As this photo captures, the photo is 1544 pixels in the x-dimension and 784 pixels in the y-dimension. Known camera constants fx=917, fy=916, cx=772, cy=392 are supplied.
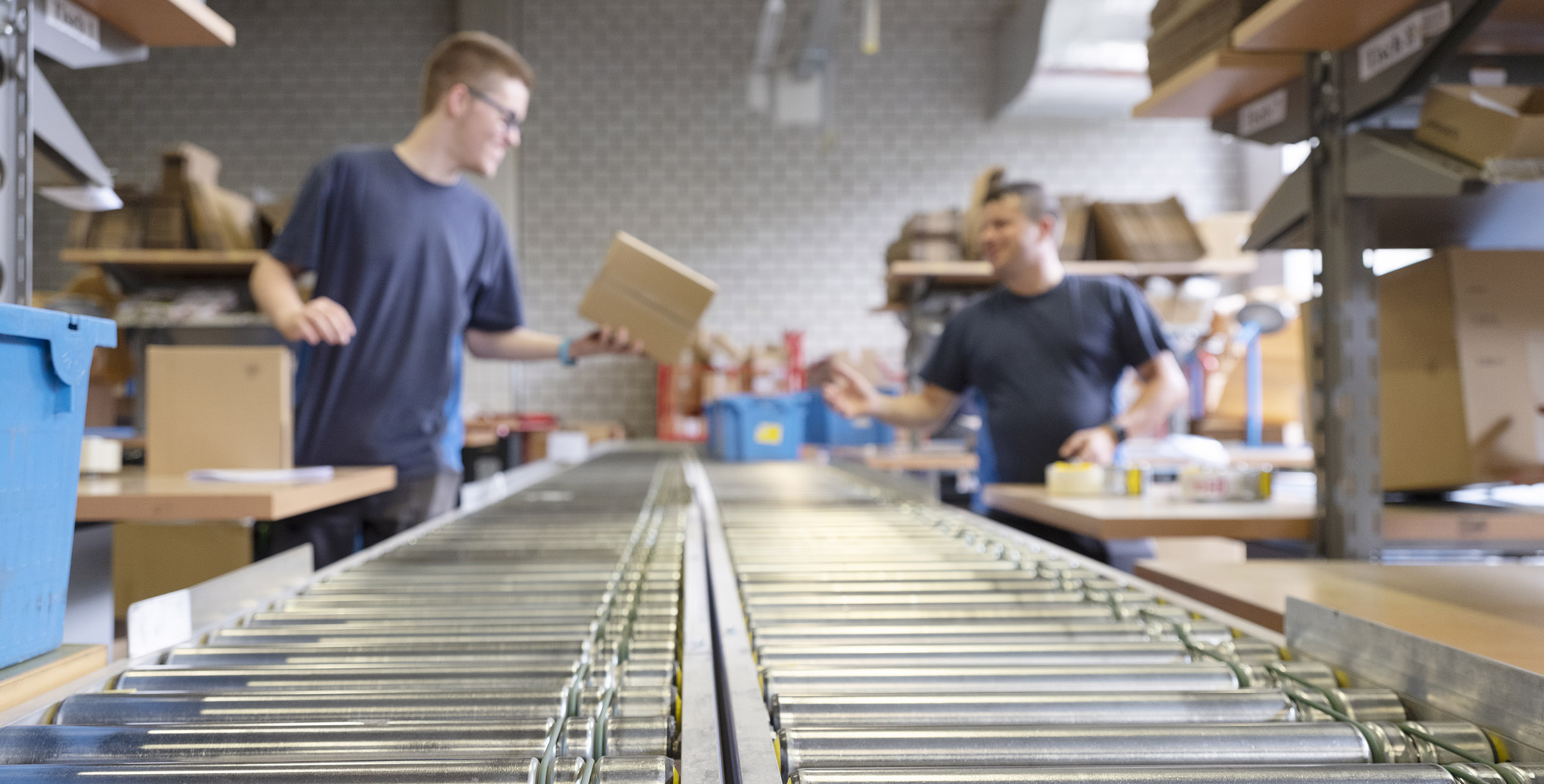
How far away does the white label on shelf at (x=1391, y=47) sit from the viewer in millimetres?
1406

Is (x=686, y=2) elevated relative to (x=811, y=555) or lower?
elevated

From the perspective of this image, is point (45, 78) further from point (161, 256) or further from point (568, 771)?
point (161, 256)

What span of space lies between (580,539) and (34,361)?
0.92 m

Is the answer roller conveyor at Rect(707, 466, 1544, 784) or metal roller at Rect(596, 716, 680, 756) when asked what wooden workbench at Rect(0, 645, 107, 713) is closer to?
metal roller at Rect(596, 716, 680, 756)

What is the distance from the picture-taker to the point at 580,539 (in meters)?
1.58

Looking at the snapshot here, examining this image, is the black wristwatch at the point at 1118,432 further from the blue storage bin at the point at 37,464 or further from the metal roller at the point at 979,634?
the blue storage bin at the point at 37,464

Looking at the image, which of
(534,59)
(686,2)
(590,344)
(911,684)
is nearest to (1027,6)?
(686,2)

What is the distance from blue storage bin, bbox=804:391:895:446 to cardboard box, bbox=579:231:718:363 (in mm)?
2755

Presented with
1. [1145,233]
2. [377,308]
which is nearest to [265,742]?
[377,308]

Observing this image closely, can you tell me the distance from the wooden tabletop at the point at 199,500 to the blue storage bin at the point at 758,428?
8.91ft

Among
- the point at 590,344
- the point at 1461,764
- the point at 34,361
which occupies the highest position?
the point at 590,344

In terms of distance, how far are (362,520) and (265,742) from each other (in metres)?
1.73

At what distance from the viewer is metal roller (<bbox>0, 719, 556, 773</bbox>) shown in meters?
0.66

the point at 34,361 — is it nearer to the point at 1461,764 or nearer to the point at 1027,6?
the point at 1461,764
